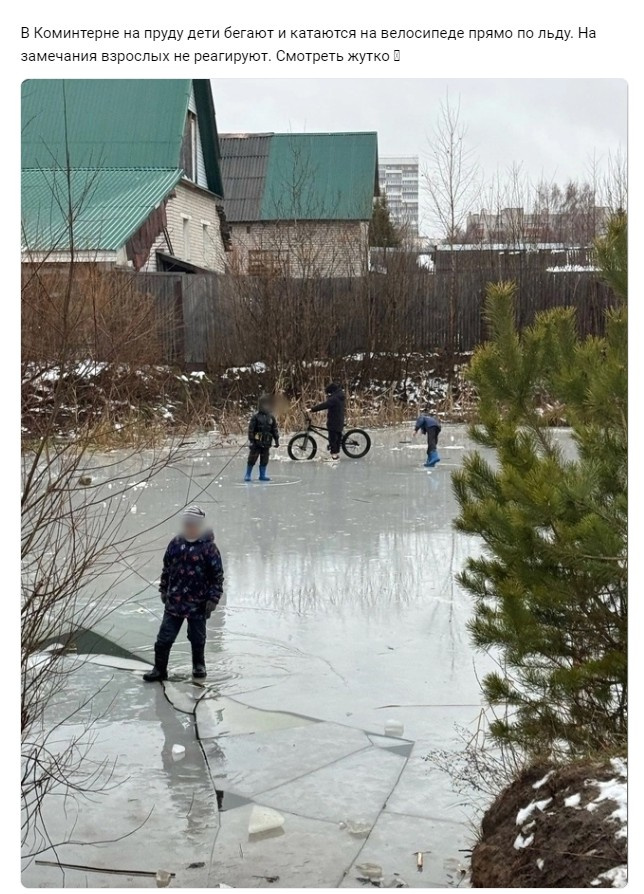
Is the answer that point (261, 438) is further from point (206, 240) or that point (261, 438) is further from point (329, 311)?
point (206, 240)

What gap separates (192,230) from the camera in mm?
27078

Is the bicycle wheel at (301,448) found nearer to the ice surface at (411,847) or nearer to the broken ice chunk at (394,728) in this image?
the broken ice chunk at (394,728)

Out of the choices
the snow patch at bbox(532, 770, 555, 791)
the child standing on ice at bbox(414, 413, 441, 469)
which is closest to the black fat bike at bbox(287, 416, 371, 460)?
the child standing on ice at bbox(414, 413, 441, 469)

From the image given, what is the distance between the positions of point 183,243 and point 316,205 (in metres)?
4.33

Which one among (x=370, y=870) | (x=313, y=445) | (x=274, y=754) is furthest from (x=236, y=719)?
(x=313, y=445)

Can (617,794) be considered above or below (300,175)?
below

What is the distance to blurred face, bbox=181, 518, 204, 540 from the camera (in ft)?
22.2

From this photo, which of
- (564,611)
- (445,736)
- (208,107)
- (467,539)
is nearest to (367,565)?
(467,539)

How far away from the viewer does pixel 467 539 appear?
11.0m

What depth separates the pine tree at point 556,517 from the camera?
400cm

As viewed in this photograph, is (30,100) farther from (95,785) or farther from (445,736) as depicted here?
(445,736)

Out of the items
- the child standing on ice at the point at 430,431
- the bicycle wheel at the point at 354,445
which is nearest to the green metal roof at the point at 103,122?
Result: the bicycle wheel at the point at 354,445

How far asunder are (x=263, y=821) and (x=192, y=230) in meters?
23.8

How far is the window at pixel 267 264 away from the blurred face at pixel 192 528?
16819 millimetres
